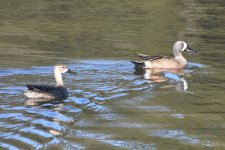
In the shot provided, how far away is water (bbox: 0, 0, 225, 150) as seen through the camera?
12.1m

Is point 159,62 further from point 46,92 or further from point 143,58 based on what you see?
point 46,92

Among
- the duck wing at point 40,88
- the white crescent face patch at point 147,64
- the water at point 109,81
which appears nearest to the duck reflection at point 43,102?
the water at point 109,81

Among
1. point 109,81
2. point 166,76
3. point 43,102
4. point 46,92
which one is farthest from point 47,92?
point 166,76

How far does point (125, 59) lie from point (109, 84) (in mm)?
4173

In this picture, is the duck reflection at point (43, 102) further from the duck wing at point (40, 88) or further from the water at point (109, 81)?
the duck wing at point (40, 88)

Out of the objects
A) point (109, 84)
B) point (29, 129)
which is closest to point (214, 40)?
point (109, 84)

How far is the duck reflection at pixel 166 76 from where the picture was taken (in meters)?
17.4

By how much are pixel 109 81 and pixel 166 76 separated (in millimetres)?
2504

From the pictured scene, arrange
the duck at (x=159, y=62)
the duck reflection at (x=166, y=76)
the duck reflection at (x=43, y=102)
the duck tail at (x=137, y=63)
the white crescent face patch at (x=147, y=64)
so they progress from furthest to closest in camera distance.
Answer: the white crescent face patch at (x=147, y=64) < the duck at (x=159, y=62) < the duck tail at (x=137, y=63) < the duck reflection at (x=166, y=76) < the duck reflection at (x=43, y=102)

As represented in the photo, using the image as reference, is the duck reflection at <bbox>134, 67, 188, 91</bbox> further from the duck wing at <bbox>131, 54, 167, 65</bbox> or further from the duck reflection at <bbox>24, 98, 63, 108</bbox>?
the duck reflection at <bbox>24, 98, 63, 108</bbox>

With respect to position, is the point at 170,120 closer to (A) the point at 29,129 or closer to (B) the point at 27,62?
(A) the point at 29,129

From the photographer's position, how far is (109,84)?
1681cm

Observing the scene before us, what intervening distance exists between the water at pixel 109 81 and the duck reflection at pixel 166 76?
0.11ft

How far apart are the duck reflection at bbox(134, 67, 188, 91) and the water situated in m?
0.03
